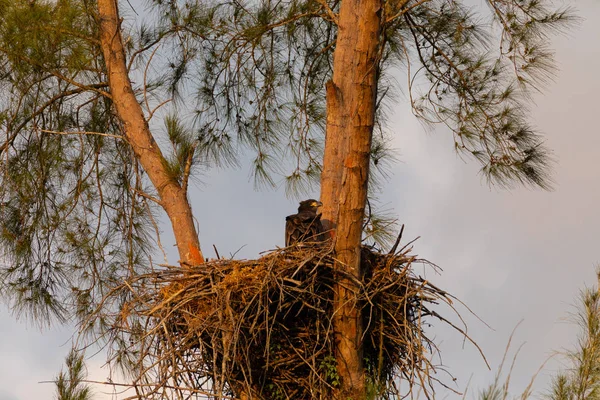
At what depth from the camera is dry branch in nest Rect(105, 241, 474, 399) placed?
5156 millimetres

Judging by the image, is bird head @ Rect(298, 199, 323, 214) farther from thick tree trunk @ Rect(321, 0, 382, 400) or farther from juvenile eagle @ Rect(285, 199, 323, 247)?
thick tree trunk @ Rect(321, 0, 382, 400)

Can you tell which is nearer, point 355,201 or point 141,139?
point 355,201

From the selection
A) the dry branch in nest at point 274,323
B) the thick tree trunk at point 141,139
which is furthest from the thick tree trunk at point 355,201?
the thick tree trunk at point 141,139

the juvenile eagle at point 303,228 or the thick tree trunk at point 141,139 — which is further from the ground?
the thick tree trunk at point 141,139

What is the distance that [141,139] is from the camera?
680 centimetres

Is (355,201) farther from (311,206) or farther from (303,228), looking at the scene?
(311,206)

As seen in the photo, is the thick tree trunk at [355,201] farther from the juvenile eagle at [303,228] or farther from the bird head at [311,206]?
the bird head at [311,206]

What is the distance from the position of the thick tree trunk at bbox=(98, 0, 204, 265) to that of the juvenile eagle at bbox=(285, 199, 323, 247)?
0.76 m

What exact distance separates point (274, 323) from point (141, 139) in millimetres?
2134

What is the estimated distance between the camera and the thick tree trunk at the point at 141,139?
6371mm

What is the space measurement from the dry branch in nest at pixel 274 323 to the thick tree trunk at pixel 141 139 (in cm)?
71

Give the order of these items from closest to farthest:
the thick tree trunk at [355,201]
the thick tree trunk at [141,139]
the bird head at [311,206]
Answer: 1. the thick tree trunk at [355,201]
2. the bird head at [311,206]
3. the thick tree trunk at [141,139]

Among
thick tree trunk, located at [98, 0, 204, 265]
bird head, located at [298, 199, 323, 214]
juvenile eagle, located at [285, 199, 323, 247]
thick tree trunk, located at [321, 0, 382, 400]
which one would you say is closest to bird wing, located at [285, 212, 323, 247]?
juvenile eagle, located at [285, 199, 323, 247]

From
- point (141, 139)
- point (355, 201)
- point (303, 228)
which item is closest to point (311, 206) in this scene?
point (303, 228)
